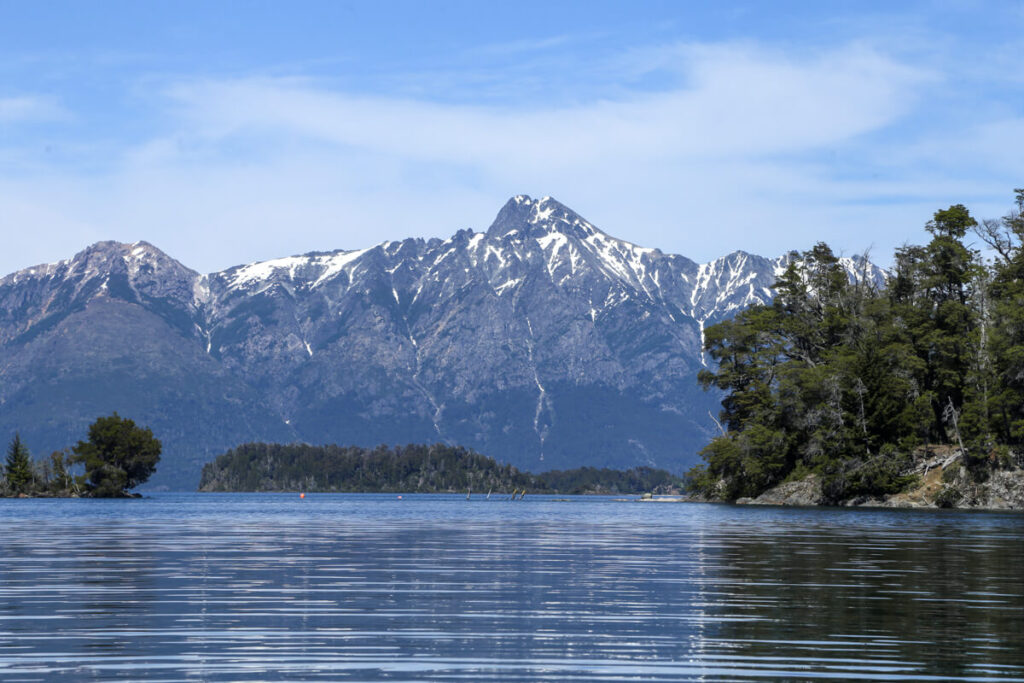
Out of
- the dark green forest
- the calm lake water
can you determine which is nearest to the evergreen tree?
the dark green forest

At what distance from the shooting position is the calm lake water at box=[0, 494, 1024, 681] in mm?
21766

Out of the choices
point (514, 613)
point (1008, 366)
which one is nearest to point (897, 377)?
point (1008, 366)

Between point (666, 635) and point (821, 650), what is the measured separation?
142 inches

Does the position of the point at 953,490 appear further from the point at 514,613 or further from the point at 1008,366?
the point at 514,613

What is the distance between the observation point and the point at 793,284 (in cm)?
17000

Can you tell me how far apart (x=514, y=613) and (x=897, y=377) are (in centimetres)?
11808

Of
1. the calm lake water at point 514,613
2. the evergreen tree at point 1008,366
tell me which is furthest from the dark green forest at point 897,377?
the calm lake water at point 514,613

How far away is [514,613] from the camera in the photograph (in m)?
30.2

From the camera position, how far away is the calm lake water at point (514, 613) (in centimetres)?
2177

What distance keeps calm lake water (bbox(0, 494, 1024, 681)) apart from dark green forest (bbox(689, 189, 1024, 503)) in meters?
76.2

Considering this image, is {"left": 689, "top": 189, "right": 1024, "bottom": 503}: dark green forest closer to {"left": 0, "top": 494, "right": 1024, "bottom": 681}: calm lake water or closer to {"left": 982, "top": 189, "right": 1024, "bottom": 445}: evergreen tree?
{"left": 982, "top": 189, "right": 1024, "bottom": 445}: evergreen tree

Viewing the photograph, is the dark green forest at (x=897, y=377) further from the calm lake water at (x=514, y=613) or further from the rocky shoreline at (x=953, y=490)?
the calm lake water at (x=514, y=613)

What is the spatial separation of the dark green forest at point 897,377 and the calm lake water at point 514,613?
76167 millimetres

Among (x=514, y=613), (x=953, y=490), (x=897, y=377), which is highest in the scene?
(x=897, y=377)
